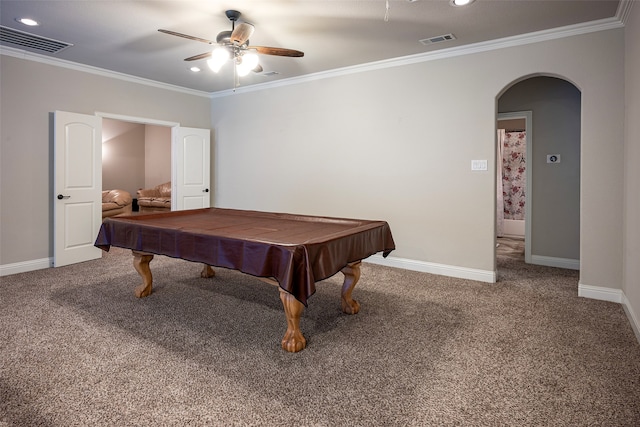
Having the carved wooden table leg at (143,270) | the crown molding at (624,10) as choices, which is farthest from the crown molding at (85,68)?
the crown molding at (624,10)

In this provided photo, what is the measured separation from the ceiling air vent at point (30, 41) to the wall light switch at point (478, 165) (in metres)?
4.57

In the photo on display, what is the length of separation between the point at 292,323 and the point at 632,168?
2.84 meters

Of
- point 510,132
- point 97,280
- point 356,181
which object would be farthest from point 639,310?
point 510,132

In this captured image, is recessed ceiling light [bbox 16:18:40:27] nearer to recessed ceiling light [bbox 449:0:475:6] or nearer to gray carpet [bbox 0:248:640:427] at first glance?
gray carpet [bbox 0:248:640:427]

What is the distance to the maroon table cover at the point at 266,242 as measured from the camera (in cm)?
209

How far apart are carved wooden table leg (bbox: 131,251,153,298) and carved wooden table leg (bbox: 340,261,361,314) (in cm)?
184

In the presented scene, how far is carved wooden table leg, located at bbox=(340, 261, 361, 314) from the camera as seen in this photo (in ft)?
9.56

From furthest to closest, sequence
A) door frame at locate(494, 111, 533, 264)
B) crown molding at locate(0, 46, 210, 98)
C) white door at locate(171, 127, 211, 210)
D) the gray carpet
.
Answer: white door at locate(171, 127, 211, 210)
door frame at locate(494, 111, 533, 264)
crown molding at locate(0, 46, 210, 98)
the gray carpet

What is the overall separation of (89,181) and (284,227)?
3.25 meters

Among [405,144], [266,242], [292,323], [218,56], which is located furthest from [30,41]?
[405,144]

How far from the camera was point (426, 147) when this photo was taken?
170 inches

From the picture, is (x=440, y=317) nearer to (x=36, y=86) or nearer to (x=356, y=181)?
(x=356, y=181)

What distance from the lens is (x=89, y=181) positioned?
4820 millimetres

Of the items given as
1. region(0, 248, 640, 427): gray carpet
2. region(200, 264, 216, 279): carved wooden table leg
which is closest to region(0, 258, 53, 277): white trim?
region(0, 248, 640, 427): gray carpet
